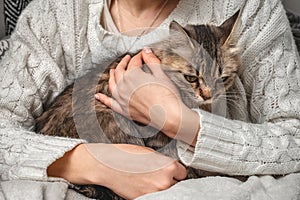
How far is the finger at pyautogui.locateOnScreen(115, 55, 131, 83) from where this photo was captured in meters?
1.42

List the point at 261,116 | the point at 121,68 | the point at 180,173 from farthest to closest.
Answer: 1. the point at 261,116
2. the point at 121,68
3. the point at 180,173

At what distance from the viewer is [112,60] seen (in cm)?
155

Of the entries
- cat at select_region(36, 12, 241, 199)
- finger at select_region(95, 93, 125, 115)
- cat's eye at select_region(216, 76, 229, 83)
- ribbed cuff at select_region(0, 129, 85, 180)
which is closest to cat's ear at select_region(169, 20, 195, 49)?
cat at select_region(36, 12, 241, 199)

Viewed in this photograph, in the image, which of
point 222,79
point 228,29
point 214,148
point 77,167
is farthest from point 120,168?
point 228,29

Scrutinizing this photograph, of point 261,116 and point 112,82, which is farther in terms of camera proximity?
point 261,116

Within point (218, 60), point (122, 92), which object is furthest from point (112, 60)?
point (218, 60)

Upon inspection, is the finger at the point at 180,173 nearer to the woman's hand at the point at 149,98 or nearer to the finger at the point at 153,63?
the woman's hand at the point at 149,98

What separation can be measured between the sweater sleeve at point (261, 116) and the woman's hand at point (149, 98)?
44 millimetres

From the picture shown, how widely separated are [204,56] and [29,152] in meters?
0.48

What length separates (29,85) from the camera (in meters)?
1.50

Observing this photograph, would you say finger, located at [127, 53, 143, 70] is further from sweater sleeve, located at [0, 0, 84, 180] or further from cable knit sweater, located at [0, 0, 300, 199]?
sweater sleeve, located at [0, 0, 84, 180]

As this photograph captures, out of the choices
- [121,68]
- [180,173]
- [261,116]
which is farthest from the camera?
[261,116]

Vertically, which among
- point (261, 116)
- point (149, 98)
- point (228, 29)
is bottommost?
point (261, 116)

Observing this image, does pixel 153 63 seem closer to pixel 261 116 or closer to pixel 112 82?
pixel 112 82
